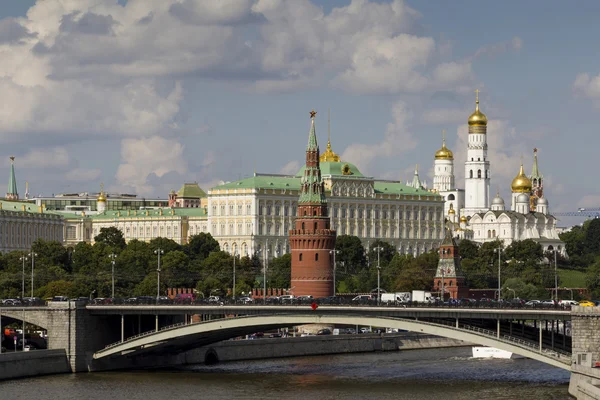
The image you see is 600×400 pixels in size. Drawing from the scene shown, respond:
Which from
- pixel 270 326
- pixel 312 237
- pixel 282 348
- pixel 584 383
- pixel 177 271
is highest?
pixel 312 237

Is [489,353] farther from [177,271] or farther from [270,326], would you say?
[177,271]

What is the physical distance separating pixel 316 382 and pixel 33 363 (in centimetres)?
1731

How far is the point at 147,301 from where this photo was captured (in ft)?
376

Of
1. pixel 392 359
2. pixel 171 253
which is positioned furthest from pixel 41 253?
pixel 392 359

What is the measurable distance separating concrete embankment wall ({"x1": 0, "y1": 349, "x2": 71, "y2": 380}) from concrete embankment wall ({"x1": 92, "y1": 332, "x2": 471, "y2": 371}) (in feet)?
7.76

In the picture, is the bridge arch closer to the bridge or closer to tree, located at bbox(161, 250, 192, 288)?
the bridge

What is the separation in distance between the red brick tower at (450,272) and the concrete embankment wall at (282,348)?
2541 centimetres

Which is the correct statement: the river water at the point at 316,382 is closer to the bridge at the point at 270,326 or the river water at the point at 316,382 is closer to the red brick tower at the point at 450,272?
Result: the bridge at the point at 270,326

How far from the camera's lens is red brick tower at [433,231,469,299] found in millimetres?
168875

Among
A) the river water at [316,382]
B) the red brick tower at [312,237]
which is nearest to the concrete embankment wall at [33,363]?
the river water at [316,382]

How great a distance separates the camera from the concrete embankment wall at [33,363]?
10162 cm

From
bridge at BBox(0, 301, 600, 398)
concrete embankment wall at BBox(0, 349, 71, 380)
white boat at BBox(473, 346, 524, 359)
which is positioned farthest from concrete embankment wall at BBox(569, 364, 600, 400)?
white boat at BBox(473, 346, 524, 359)

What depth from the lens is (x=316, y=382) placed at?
10338cm

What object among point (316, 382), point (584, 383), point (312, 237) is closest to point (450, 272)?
point (312, 237)
